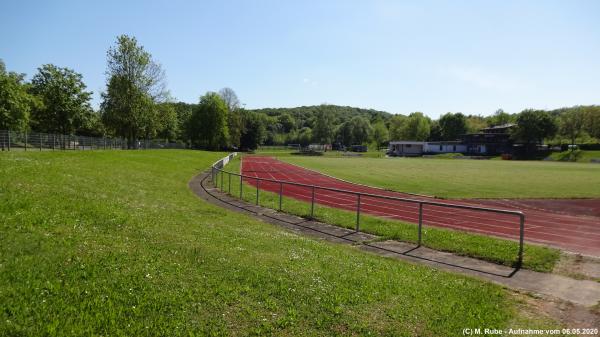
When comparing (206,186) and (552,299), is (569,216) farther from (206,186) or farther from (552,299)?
(206,186)

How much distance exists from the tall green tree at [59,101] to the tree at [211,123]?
40.1m

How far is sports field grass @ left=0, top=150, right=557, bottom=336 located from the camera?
5.15 meters

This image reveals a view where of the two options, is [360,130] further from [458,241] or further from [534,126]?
[458,241]

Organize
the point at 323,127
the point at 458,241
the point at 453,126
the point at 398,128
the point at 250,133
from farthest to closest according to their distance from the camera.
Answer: the point at 398,128
the point at 453,126
the point at 323,127
the point at 250,133
the point at 458,241

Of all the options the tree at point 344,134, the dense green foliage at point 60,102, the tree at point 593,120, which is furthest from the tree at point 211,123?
the tree at point 593,120

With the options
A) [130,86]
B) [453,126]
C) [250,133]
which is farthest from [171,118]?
[453,126]

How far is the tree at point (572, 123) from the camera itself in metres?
122

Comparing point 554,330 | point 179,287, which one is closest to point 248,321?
point 179,287

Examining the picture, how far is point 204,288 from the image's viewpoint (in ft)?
20.4

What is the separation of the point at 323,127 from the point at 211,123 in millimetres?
54178

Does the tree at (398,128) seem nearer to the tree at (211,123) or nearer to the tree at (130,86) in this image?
the tree at (211,123)

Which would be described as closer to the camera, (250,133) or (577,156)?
(577,156)

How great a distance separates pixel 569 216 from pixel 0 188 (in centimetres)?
2269

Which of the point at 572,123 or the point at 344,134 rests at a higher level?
the point at 572,123
